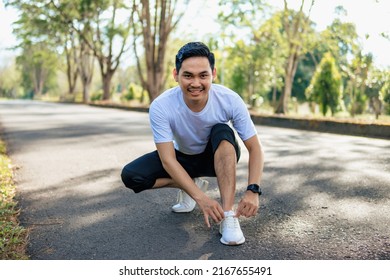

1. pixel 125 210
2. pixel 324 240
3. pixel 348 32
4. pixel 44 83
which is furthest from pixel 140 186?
pixel 44 83

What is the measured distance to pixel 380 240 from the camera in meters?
2.73

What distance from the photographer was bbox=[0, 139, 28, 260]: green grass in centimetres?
259

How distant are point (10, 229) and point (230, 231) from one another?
4.89ft

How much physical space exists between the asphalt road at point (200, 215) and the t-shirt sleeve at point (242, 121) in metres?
0.65

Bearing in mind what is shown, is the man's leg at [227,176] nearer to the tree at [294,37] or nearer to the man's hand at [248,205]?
the man's hand at [248,205]

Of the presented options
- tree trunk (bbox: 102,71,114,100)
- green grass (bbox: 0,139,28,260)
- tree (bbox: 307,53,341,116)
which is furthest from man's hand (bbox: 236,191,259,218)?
tree trunk (bbox: 102,71,114,100)

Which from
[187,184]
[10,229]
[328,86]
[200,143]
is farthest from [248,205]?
[328,86]

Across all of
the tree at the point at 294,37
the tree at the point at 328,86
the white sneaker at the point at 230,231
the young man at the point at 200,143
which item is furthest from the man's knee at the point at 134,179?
the tree at the point at 328,86

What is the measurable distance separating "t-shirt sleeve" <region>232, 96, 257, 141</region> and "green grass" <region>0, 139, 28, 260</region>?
157 centimetres

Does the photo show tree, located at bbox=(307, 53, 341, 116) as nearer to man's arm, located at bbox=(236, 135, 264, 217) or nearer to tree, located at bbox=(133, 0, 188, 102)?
tree, located at bbox=(133, 0, 188, 102)

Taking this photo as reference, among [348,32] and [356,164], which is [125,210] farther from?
[348,32]

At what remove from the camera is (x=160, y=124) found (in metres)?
3.02

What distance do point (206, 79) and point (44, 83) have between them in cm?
7608
